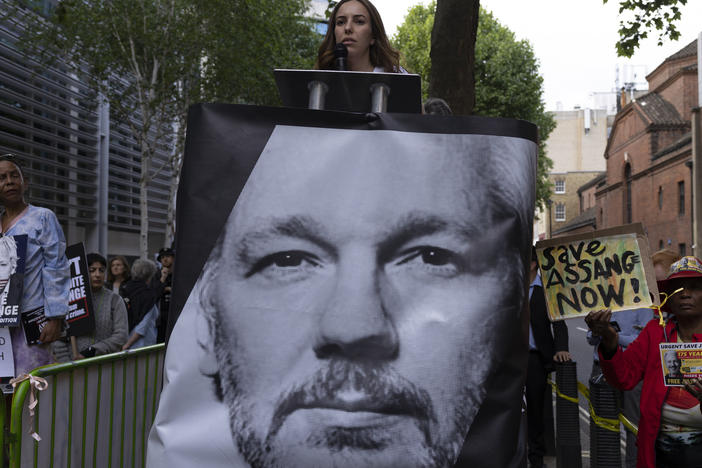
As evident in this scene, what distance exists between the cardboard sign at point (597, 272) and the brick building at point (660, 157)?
43.8 meters

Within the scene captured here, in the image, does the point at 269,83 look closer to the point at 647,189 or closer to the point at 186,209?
the point at 186,209

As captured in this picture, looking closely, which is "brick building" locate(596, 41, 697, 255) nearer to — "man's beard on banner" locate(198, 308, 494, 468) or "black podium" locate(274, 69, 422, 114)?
"black podium" locate(274, 69, 422, 114)

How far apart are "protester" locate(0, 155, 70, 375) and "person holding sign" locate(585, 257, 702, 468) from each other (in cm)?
311

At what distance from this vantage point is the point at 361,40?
2.97 meters

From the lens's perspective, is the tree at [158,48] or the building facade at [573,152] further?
the building facade at [573,152]

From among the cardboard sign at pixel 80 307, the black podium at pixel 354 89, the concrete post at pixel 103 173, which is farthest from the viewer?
the concrete post at pixel 103 173

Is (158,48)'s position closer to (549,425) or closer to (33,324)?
(549,425)

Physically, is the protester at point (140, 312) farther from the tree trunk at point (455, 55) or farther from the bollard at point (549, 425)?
the bollard at point (549, 425)

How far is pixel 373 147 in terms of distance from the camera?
2070mm

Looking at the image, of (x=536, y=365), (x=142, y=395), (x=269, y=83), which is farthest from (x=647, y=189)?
(x=142, y=395)

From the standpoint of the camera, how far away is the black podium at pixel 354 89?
2199mm

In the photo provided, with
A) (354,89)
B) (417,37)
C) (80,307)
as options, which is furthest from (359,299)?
(417,37)

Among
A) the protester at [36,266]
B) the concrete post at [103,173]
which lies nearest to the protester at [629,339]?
the protester at [36,266]

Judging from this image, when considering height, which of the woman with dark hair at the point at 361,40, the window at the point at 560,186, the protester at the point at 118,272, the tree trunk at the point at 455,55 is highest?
the window at the point at 560,186
